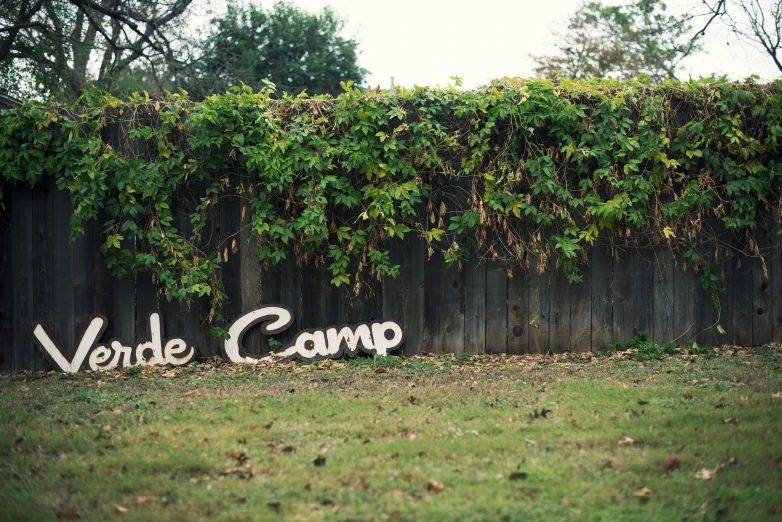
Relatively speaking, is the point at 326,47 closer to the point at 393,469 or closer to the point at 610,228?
the point at 610,228

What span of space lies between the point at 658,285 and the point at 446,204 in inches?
94.9

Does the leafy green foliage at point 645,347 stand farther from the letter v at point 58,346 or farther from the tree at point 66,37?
the tree at point 66,37

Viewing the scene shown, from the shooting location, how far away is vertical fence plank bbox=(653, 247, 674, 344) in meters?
7.70

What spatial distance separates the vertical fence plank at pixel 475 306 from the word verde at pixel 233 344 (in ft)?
2.29

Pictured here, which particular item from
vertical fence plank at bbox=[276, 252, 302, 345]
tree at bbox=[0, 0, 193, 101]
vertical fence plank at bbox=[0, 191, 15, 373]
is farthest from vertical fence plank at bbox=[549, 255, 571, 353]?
tree at bbox=[0, 0, 193, 101]

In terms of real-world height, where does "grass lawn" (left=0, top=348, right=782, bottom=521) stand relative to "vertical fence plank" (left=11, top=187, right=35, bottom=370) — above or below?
below

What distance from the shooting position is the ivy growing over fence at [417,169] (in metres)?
7.00

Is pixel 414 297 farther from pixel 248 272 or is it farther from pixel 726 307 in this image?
pixel 726 307

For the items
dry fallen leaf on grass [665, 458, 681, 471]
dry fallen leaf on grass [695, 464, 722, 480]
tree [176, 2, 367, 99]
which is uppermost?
tree [176, 2, 367, 99]

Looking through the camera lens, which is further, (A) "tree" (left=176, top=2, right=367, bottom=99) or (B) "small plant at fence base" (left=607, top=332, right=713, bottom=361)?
(A) "tree" (left=176, top=2, right=367, bottom=99)

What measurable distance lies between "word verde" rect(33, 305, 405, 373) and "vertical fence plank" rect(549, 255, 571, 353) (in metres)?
1.58

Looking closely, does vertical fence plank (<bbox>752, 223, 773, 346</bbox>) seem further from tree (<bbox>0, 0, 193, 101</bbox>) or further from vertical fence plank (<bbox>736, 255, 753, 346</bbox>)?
tree (<bbox>0, 0, 193, 101</bbox>)

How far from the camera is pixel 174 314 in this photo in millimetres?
7285

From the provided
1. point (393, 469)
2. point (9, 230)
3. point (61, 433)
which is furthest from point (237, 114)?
point (393, 469)
